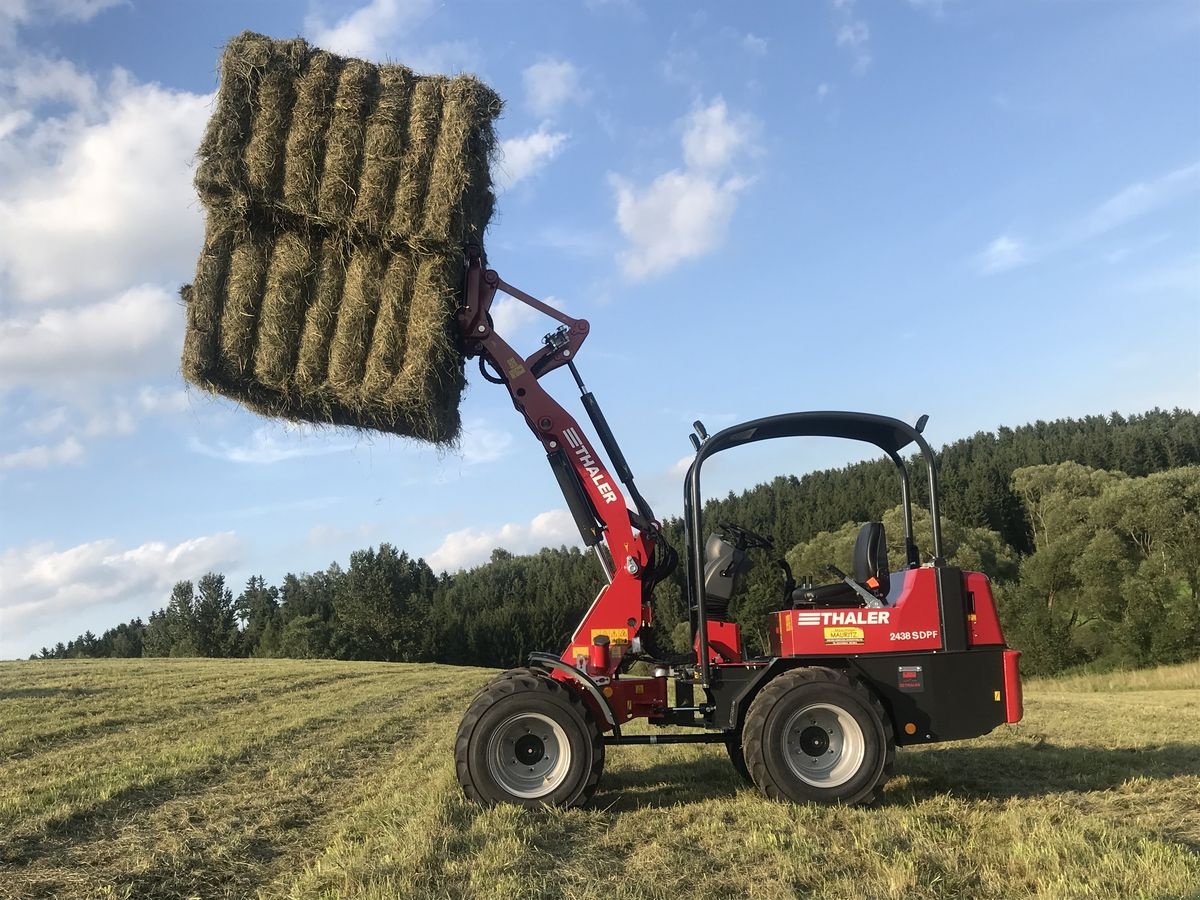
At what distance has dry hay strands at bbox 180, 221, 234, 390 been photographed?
23.8ft

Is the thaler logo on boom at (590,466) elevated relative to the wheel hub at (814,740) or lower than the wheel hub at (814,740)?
elevated

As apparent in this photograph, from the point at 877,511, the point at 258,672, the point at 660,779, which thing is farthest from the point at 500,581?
the point at 660,779

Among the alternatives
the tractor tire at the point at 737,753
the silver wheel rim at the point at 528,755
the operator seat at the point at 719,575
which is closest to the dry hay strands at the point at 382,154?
the operator seat at the point at 719,575

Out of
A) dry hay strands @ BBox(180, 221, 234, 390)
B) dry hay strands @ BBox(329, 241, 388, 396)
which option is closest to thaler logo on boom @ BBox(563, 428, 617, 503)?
dry hay strands @ BBox(329, 241, 388, 396)

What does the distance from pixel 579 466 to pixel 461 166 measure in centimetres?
271

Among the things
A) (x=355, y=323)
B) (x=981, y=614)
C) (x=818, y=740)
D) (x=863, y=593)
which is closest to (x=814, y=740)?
(x=818, y=740)

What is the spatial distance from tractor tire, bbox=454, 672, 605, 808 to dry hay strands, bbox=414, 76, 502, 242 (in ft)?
12.3

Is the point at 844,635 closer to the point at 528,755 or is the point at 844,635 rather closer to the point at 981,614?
the point at 981,614

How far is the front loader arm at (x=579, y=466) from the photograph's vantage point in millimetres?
7547

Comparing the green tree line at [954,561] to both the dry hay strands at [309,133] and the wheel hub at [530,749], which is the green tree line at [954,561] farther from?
the dry hay strands at [309,133]

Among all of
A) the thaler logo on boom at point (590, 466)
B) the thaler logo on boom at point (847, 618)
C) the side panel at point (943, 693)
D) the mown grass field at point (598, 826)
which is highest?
the thaler logo on boom at point (590, 466)

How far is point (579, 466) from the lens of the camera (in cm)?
794

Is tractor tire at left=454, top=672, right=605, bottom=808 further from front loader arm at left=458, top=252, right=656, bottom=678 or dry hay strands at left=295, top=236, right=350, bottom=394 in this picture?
dry hay strands at left=295, top=236, right=350, bottom=394

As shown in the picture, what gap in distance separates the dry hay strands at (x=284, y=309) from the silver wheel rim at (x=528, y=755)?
329 cm
